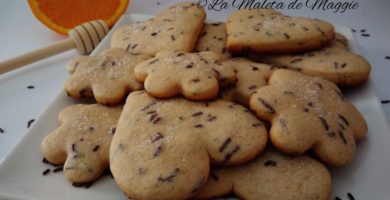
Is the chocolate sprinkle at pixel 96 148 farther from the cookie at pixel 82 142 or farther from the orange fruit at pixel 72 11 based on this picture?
the orange fruit at pixel 72 11

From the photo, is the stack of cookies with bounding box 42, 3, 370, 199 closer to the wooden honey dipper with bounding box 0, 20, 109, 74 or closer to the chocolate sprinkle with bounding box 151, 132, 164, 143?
the chocolate sprinkle with bounding box 151, 132, 164, 143

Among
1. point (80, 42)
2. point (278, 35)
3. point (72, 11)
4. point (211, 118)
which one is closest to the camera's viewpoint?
point (211, 118)

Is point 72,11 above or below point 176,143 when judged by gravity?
below

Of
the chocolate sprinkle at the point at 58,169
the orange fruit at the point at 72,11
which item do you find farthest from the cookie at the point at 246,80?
the orange fruit at the point at 72,11

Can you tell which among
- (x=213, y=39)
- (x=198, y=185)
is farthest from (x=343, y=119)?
(x=213, y=39)

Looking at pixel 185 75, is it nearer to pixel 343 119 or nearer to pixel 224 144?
pixel 224 144

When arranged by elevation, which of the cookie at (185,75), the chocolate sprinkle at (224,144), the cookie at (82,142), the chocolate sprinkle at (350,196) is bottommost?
the chocolate sprinkle at (350,196)

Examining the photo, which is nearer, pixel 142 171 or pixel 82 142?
pixel 142 171
